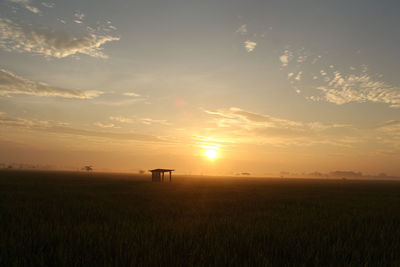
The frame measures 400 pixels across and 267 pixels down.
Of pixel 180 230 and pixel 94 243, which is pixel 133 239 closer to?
pixel 94 243

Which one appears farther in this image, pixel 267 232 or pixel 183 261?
pixel 267 232

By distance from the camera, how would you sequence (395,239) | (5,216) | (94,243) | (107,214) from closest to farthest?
(94,243), (395,239), (5,216), (107,214)

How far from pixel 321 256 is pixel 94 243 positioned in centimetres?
563

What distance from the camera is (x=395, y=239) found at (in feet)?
26.5

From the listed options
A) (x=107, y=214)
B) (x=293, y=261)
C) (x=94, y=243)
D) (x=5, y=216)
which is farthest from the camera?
(x=107, y=214)

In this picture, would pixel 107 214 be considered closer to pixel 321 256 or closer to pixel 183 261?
pixel 183 261

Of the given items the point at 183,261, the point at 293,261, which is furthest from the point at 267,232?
the point at 183,261

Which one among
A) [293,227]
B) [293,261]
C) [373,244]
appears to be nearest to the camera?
[293,261]

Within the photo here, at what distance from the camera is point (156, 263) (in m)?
5.11

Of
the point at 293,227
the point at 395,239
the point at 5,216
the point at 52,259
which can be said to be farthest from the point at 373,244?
the point at 5,216

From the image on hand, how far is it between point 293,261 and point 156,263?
120 inches

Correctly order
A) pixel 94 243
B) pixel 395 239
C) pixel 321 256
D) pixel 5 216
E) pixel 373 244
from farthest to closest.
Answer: pixel 5 216, pixel 395 239, pixel 373 244, pixel 94 243, pixel 321 256

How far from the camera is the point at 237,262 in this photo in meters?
5.44

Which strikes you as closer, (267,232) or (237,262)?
(237,262)
